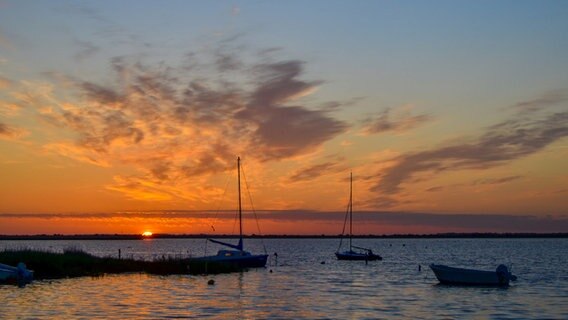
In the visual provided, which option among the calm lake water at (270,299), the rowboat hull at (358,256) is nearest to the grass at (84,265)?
the calm lake water at (270,299)

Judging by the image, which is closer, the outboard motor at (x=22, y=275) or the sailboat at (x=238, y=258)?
the outboard motor at (x=22, y=275)

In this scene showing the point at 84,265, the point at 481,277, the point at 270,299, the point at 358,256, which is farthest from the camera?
the point at 358,256

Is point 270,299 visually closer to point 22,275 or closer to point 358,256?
point 22,275

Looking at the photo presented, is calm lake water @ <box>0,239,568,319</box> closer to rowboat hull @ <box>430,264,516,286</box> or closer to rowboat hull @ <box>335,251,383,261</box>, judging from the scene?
rowboat hull @ <box>430,264,516,286</box>

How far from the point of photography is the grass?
59844mm

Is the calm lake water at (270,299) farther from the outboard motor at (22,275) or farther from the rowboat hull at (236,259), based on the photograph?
the rowboat hull at (236,259)

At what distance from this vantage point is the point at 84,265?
210 feet

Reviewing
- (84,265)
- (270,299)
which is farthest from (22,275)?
(270,299)

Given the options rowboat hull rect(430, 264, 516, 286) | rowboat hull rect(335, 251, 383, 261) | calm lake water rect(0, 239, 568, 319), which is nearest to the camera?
calm lake water rect(0, 239, 568, 319)

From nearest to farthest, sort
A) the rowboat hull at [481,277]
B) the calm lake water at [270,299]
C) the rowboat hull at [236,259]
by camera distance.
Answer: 1. the calm lake water at [270,299]
2. the rowboat hull at [481,277]
3. the rowboat hull at [236,259]

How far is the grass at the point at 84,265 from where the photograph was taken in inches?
2356

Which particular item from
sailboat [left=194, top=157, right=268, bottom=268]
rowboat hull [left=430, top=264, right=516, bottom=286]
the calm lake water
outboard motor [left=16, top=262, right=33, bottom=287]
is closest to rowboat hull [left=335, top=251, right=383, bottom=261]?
sailboat [left=194, top=157, right=268, bottom=268]

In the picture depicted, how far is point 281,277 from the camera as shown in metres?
74.6

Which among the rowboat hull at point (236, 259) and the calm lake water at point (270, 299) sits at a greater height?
the rowboat hull at point (236, 259)
